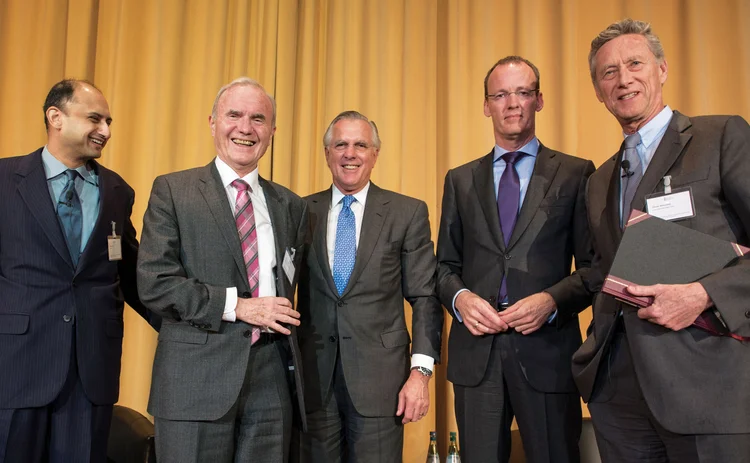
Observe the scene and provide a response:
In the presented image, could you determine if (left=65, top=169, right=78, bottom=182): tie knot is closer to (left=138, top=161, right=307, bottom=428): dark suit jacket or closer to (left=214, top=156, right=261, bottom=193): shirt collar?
(left=138, top=161, right=307, bottom=428): dark suit jacket

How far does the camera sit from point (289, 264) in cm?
211

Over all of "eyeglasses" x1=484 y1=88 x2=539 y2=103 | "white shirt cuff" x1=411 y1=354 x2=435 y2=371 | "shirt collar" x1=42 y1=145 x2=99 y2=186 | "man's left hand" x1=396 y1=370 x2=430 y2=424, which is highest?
"eyeglasses" x1=484 y1=88 x2=539 y2=103

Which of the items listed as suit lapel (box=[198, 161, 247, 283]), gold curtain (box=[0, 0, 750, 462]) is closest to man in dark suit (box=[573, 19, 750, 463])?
suit lapel (box=[198, 161, 247, 283])

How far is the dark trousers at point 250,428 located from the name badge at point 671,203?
1.26 m

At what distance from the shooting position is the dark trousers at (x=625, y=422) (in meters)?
1.72

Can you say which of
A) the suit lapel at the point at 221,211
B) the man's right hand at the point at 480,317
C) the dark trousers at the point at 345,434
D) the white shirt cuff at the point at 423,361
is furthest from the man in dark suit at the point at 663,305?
the suit lapel at the point at 221,211

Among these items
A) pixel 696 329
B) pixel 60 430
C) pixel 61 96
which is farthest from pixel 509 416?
pixel 61 96

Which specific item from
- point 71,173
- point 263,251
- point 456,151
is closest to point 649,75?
point 263,251

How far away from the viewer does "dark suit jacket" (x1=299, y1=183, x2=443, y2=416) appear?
A: 2291mm

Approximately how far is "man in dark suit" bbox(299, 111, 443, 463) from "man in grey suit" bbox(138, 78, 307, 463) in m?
0.26

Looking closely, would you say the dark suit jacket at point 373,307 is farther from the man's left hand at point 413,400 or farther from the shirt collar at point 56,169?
the shirt collar at point 56,169

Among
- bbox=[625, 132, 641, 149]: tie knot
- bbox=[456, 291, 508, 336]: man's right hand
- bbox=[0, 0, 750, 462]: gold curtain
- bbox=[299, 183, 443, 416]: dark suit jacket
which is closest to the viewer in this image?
bbox=[625, 132, 641, 149]: tie knot

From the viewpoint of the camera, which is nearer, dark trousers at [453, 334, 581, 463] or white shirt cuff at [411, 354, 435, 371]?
dark trousers at [453, 334, 581, 463]

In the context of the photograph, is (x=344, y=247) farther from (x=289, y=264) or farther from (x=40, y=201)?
(x=40, y=201)
